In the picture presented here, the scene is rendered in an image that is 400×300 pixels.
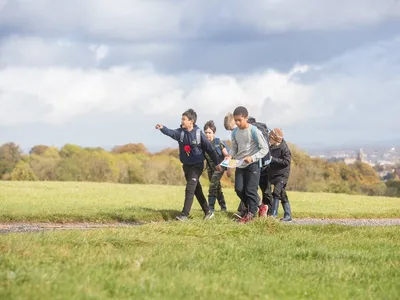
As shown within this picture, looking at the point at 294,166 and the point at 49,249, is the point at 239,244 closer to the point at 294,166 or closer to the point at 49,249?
the point at 49,249

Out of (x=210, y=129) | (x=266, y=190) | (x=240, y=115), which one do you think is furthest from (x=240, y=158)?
(x=266, y=190)

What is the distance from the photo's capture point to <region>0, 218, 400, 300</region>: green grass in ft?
21.7

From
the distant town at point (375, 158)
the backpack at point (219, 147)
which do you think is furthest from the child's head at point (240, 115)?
the distant town at point (375, 158)

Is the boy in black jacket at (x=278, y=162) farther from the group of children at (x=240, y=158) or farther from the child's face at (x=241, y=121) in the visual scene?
the child's face at (x=241, y=121)

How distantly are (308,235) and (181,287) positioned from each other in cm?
565

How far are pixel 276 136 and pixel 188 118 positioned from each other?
277 cm

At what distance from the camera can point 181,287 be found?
6.74m

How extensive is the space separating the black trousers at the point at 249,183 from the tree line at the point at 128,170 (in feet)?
171

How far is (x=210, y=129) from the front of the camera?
16.7 metres

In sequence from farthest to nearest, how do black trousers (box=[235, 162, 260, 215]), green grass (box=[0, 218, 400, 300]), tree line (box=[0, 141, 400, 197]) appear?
tree line (box=[0, 141, 400, 197]) < black trousers (box=[235, 162, 260, 215]) < green grass (box=[0, 218, 400, 300])

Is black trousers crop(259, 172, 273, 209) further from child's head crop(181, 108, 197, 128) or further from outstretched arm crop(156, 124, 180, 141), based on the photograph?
outstretched arm crop(156, 124, 180, 141)

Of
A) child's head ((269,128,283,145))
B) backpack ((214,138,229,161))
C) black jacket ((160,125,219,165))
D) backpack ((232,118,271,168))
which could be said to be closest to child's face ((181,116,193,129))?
black jacket ((160,125,219,165))

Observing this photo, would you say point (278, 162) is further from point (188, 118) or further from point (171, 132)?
point (171, 132)

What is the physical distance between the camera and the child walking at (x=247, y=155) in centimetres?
1407
